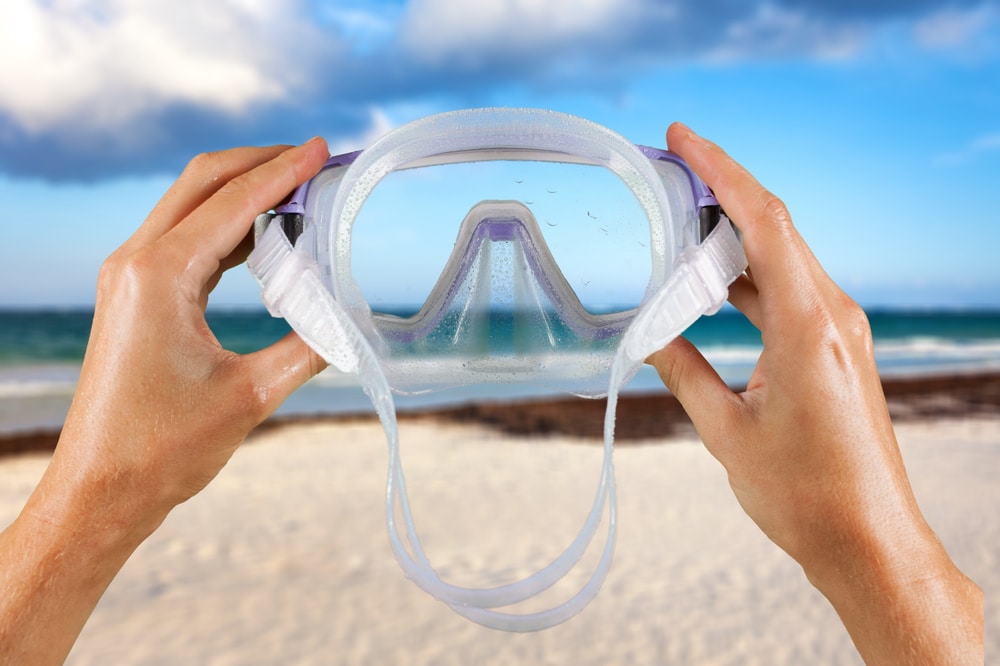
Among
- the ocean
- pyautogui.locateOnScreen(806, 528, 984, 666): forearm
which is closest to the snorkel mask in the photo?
pyautogui.locateOnScreen(806, 528, 984, 666): forearm

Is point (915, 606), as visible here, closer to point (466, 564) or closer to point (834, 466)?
point (834, 466)

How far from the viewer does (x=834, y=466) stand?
1213 millimetres

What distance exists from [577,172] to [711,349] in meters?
15.0

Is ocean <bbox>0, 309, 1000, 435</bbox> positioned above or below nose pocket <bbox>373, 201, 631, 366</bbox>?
above

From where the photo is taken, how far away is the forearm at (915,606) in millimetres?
1159

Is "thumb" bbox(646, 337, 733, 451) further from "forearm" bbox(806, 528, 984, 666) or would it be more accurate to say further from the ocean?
the ocean

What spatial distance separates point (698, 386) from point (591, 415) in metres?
6.75

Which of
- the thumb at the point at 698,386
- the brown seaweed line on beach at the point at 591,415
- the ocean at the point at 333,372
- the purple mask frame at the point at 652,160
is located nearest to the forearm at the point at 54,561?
the purple mask frame at the point at 652,160

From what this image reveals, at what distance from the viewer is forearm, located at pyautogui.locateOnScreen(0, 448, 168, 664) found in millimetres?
1211

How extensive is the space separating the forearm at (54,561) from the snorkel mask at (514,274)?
0.43 metres

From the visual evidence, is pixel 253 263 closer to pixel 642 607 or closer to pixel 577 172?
pixel 577 172

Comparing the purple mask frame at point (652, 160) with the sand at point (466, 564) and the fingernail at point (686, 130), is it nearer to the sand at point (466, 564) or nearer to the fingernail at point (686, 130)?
the fingernail at point (686, 130)

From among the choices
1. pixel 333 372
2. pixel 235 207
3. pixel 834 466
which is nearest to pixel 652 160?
pixel 834 466

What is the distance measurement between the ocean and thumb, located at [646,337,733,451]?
122cm
